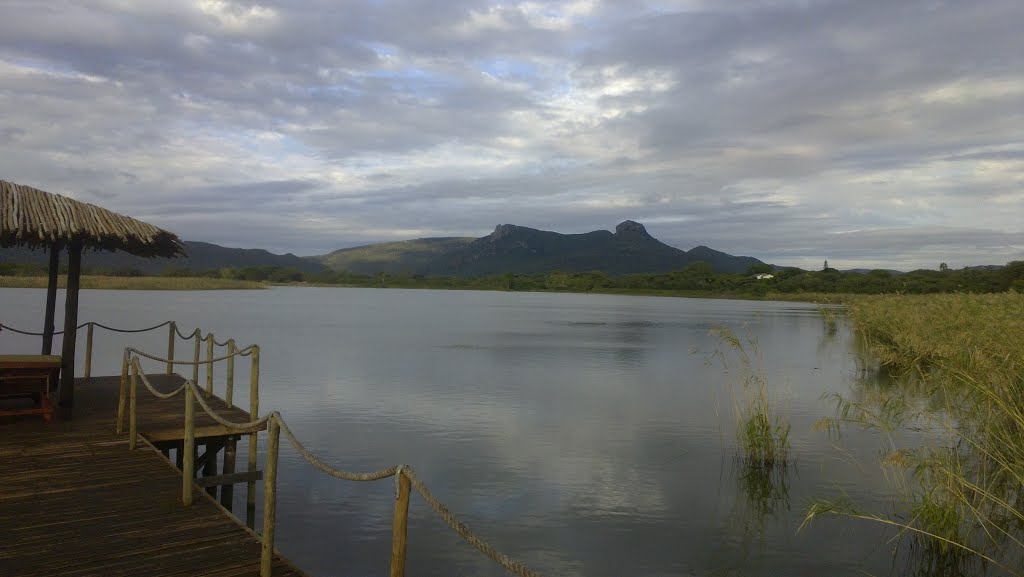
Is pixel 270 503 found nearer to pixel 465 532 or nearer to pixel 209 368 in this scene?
pixel 465 532

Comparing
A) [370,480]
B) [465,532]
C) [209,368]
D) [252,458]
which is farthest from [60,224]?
[465,532]

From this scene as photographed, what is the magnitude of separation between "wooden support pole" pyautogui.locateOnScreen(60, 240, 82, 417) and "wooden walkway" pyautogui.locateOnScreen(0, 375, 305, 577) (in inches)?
17.8

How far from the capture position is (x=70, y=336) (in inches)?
401

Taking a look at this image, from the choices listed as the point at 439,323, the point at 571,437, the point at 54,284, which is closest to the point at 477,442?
the point at 571,437

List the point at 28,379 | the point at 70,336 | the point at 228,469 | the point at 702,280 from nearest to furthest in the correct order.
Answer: the point at 28,379 < the point at 70,336 < the point at 228,469 < the point at 702,280

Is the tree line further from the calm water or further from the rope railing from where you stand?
the rope railing

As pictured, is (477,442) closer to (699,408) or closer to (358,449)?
(358,449)

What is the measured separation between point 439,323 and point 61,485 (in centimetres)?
3920

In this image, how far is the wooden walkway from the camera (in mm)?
5215

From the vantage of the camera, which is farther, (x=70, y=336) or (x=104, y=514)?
(x=70, y=336)

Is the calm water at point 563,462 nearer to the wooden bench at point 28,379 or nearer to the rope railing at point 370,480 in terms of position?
the rope railing at point 370,480

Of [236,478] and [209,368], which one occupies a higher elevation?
[209,368]

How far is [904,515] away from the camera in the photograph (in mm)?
9188

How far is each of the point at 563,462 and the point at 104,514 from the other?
24.9 feet
